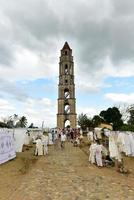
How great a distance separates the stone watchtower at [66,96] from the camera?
258 ft

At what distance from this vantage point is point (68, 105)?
79.6 metres

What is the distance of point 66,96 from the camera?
80438mm

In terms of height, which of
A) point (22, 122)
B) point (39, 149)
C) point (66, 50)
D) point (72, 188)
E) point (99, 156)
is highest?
point (66, 50)

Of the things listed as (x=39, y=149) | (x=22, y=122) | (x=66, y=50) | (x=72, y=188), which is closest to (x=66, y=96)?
(x=66, y=50)

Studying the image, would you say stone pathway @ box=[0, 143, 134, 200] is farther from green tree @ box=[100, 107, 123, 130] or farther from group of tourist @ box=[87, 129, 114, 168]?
green tree @ box=[100, 107, 123, 130]

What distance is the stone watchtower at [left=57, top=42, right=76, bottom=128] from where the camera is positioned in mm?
78562

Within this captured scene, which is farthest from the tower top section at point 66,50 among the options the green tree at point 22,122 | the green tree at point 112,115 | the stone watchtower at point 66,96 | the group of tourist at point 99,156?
the group of tourist at point 99,156

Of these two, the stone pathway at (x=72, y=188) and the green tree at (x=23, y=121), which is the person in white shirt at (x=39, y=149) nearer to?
the stone pathway at (x=72, y=188)

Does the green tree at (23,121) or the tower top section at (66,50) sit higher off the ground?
the tower top section at (66,50)

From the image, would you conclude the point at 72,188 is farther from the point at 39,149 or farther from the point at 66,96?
the point at 66,96

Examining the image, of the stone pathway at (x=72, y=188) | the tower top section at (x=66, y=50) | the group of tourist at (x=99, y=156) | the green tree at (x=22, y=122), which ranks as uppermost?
the tower top section at (x=66, y=50)

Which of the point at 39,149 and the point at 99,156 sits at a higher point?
the point at 39,149

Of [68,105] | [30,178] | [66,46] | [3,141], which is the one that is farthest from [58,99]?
[30,178]

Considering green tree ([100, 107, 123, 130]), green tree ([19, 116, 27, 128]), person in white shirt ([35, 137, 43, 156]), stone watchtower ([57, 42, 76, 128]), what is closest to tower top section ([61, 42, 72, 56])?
stone watchtower ([57, 42, 76, 128])
